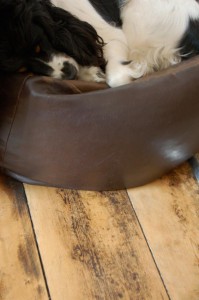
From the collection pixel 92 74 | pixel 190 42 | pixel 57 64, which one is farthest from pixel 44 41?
pixel 190 42

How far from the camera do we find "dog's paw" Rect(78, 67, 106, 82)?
4.42 ft


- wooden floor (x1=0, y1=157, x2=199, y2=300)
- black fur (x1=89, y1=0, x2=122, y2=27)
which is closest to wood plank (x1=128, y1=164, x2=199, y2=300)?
wooden floor (x1=0, y1=157, x2=199, y2=300)

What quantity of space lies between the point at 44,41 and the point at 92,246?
25.1 inches

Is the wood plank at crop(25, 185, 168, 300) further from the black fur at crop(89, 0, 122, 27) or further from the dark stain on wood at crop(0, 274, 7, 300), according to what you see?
the black fur at crop(89, 0, 122, 27)

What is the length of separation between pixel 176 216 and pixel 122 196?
192 millimetres

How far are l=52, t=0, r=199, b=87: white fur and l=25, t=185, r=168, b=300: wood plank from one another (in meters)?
0.48

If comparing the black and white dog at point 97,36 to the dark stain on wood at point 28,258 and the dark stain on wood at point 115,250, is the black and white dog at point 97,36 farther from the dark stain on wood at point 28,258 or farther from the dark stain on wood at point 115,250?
the dark stain on wood at point 28,258

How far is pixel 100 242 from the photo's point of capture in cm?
125

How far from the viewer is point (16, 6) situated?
1.12 meters

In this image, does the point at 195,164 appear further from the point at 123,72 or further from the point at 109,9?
the point at 109,9

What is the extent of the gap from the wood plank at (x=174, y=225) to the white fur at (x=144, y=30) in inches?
16.0

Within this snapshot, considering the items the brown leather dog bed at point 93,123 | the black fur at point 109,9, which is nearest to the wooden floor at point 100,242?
the brown leather dog bed at point 93,123

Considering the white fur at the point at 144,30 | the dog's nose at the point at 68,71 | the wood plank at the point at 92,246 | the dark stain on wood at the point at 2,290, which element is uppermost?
the white fur at the point at 144,30

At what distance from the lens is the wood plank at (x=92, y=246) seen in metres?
1.15
